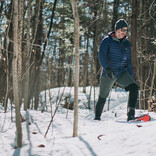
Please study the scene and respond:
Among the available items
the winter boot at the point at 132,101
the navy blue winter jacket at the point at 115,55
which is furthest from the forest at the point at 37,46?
the winter boot at the point at 132,101

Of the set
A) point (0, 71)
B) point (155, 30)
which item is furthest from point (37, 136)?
point (155, 30)

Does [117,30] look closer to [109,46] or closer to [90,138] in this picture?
[109,46]

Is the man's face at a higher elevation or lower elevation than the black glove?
higher

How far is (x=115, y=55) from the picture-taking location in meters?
3.71

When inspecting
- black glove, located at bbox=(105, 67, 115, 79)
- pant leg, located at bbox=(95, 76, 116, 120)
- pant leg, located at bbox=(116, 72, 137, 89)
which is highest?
black glove, located at bbox=(105, 67, 115, 79)

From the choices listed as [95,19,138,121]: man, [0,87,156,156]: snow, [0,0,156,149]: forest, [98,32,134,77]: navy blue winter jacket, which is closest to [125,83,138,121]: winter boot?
[95,19,138,121]: man

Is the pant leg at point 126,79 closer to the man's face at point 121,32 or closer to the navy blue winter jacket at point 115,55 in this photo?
the navy blue winter jacket at point 115,55

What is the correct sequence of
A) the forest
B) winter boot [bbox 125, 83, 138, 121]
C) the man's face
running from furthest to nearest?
1. the man's face
2. winter boot [bbox 125, 83, 138, 121]
3. the forest

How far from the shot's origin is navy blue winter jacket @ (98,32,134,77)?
3.68m

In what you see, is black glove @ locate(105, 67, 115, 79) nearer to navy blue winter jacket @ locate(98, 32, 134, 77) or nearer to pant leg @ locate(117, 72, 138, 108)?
navy blue winter jacket @ locate(98, 32, 134, 77)

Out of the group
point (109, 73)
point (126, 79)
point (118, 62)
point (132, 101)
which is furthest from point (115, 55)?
point (132, 101)

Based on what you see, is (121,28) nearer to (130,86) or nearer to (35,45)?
(130,86)

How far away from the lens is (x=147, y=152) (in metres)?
1.54

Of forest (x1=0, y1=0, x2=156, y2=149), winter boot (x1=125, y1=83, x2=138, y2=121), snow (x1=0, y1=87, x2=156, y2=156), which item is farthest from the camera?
winter boot (x1=125, y1=83, x2=138, y2=121)
